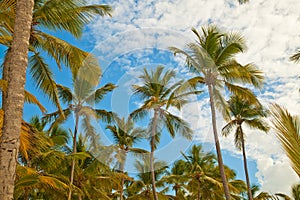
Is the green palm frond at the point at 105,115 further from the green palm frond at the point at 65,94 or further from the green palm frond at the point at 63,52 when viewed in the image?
the green palm frond at the point at 63,52

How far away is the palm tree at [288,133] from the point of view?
5.98 feet

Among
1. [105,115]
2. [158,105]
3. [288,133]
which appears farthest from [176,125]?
[288,133]

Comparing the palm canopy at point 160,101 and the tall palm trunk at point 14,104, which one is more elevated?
the palm canopy at point 160,101

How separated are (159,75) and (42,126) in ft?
27.3

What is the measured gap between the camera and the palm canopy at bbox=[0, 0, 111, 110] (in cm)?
959

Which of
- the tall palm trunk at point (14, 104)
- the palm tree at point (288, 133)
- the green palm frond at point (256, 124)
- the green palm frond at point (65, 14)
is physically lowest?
the palm tree at point (288, 133)

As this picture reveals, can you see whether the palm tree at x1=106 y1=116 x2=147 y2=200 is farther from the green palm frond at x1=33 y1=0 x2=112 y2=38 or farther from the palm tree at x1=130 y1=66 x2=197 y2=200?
the green palm frond at x1=33 y1=0 x2=112 y2=38

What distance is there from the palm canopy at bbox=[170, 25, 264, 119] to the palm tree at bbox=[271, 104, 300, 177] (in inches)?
581

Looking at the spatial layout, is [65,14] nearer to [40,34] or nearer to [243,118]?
[40,34]

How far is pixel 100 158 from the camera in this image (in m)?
24.2

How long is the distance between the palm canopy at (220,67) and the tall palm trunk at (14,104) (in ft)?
35.8

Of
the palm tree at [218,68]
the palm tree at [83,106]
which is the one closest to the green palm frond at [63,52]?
the palm tree at [218,68]

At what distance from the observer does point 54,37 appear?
1019 cm

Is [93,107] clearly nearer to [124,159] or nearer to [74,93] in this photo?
[74,93]
